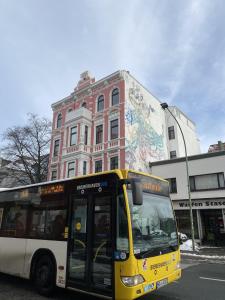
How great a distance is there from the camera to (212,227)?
2208 centimetres

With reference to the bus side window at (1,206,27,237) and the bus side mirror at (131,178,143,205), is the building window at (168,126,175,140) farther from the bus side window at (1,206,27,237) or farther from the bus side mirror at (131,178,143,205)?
the bus side mirror at (131,178,143,205)

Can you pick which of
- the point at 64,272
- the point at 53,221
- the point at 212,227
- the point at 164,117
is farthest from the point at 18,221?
the point at 164,117

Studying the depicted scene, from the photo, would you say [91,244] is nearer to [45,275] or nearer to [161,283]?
[161,283]

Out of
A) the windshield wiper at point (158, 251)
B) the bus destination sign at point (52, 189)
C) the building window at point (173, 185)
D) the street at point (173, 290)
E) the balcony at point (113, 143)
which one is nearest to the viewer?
the windshield wiper at point (158, 251)

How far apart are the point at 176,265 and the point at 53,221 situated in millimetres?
3225

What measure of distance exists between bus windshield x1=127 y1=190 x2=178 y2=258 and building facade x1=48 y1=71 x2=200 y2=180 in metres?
18.1

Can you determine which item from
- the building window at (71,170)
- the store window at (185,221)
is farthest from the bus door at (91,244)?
the building window at (71,170)

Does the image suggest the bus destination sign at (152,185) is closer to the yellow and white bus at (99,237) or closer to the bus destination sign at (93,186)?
the yellow and white bus at (99,237)

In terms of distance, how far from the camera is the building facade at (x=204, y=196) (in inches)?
854

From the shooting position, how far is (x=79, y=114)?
93.5 ft

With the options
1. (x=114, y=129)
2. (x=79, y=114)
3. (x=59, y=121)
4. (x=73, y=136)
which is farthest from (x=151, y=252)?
(x=59, y=121)

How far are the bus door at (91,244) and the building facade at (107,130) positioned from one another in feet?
60.6

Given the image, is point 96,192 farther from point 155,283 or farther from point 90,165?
point 90,165

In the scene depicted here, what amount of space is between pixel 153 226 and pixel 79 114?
922 inches
